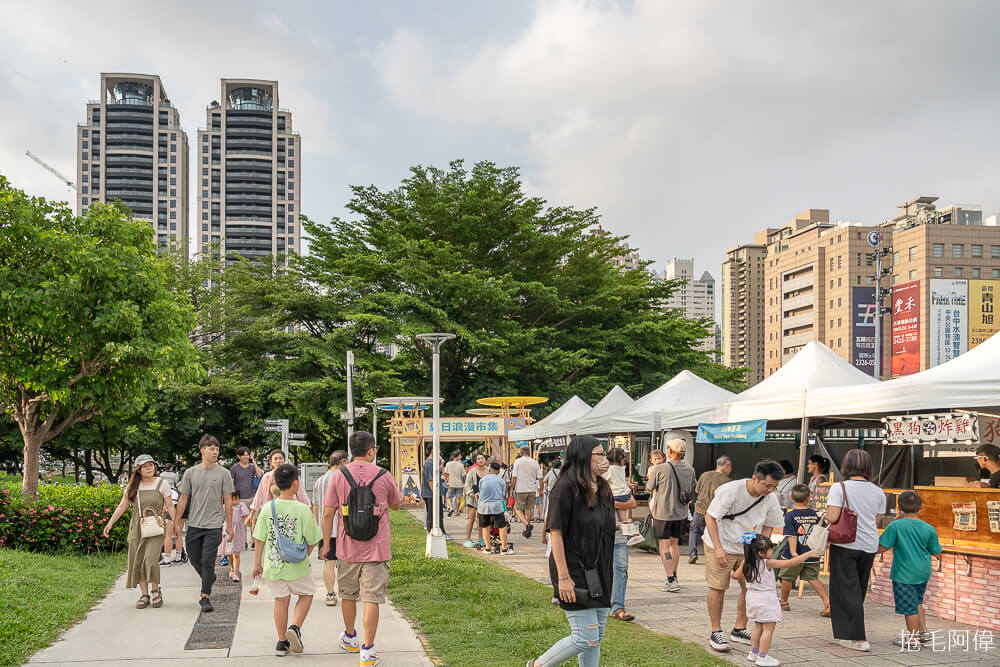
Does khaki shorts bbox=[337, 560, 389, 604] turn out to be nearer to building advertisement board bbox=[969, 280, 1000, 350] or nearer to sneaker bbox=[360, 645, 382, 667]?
sneaker bbox=[360, 645, 382, 667]

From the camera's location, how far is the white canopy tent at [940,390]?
8.73 m

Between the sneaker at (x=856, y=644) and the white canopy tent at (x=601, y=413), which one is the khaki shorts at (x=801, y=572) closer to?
the sneaker at (x=856, y=644)

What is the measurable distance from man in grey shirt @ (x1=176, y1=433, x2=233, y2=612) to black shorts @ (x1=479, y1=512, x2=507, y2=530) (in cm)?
625

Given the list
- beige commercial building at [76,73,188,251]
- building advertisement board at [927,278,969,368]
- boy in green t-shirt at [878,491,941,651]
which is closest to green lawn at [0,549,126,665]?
boy in green t-shirt at [878,491,941,651]

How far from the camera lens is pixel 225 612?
8859 millimetres

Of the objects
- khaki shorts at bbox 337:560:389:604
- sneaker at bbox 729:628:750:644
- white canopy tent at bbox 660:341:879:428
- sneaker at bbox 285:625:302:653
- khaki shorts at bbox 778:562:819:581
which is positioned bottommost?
sneaker at bbox 729:628:750:644

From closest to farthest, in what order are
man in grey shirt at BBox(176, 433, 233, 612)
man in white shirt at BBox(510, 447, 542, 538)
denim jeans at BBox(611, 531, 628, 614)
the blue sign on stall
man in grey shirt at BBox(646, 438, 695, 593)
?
denim jeans at BBox(611, 531, 628, 614) < man in grey shirt at BBox(176, 433, 233, 612) < man in grey shirt at BBox(646, 438, 695, 593) < the blue sign on stall < man in white shirt at BBox(510, 447, 542, 538)

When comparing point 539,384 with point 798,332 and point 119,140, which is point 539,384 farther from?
point 119,140

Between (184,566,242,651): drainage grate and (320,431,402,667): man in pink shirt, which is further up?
(320,431,402,667): man in pink shirt

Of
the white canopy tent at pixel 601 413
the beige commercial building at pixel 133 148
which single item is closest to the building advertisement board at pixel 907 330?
the white canopy tent at pixel 601 413

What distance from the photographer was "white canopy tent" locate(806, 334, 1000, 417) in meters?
8.73

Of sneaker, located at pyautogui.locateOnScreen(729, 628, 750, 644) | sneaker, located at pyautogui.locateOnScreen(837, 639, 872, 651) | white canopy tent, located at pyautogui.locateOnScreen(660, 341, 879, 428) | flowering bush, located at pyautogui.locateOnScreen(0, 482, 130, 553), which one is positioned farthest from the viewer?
flowering bush, located at pyautogui.locateOnScreen(0, 482, 130, 553)

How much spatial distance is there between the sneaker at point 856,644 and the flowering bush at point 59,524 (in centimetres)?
1050

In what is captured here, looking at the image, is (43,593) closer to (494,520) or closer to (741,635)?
(741,635)
